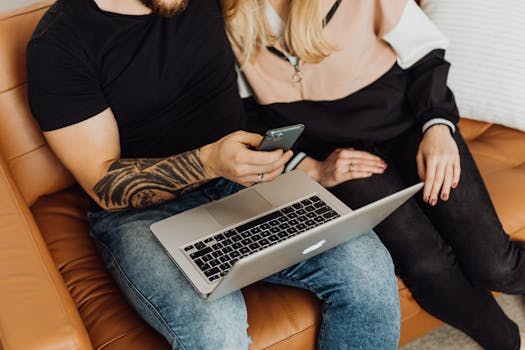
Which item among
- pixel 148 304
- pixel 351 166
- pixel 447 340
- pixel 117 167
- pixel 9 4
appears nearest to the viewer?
pixel 148 304

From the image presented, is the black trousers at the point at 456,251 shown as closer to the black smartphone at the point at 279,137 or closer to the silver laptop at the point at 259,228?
the silver laptop at the point at 259,228

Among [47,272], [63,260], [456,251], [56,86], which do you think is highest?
[56,86]

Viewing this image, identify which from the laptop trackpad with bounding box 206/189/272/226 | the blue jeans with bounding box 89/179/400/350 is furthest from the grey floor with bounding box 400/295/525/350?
the laptop trackpad with bounding box 206/189/272/226

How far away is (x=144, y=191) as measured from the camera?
125cm

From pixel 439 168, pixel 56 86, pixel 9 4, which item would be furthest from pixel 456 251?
pixel 9 4

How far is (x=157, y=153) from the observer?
1343 mm

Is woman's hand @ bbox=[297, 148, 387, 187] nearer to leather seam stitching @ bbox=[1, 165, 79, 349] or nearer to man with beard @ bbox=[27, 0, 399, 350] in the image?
man with beard @ bbox=[27, 0, 399, 350]

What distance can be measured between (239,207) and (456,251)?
0.50 meters

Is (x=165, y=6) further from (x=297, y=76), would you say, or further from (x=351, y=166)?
(x=351, y=166)

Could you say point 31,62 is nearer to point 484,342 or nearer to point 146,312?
point 146,312

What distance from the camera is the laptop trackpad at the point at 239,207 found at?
3.98ft

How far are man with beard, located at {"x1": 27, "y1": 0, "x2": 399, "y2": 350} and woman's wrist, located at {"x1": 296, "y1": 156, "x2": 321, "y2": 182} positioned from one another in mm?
212

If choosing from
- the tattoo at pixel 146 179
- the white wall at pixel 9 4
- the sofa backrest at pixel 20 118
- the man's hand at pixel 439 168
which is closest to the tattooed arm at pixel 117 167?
the tattoo at pixel 146 179

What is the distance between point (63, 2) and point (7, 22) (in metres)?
0.23
